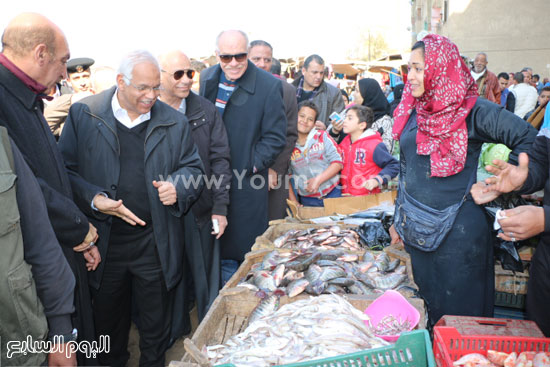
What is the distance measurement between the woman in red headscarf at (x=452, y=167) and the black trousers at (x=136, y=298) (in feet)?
6.47

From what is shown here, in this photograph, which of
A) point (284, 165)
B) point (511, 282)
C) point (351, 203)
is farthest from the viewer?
point (284, 165)

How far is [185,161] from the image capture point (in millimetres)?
3301

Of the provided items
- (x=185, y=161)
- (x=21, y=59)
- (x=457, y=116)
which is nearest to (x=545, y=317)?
(x=457, y=116)

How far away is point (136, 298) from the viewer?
3.45 m

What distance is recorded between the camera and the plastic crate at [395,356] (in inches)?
65.3

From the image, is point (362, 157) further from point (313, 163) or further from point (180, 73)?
point (180, 73)

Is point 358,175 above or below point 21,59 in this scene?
below

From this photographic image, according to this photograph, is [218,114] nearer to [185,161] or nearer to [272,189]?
[185,161]

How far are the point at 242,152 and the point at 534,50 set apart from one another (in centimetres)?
2269

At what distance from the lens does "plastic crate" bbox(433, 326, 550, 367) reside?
2.03 metres

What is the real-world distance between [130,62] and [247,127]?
1407 mm

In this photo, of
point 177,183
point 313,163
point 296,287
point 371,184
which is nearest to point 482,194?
point 296,287

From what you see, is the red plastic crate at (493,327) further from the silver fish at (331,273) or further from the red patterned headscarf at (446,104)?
the red patterned headscarf at (446,104)

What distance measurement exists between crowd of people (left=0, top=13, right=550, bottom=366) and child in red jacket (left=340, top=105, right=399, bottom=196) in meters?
0.03
